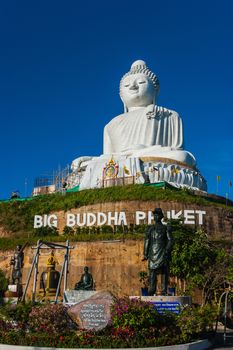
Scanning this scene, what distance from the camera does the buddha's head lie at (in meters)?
36.1

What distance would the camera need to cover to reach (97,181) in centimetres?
2936

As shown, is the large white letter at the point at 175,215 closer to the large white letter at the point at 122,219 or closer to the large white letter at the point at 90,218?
the large white letter at the point at 122,219

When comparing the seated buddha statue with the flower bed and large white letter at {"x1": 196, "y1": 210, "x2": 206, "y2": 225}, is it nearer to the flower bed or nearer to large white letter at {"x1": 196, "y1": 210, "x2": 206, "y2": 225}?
large white letter at {"x1": 196, "y1": 210, "x2": 206, "y2": 225}

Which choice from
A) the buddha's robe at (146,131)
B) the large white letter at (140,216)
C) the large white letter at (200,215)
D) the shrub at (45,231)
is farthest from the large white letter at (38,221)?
the buddha's robe at (146,131)

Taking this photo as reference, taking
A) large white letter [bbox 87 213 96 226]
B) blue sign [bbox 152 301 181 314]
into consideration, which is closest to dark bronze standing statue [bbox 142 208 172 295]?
blue sign [bbox 152 301 181 314]

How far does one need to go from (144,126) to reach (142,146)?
1.96 m

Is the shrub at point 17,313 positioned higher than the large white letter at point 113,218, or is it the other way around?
the large white letter at point 113,218

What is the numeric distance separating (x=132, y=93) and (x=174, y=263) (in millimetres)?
20351

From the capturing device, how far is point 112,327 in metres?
8.87

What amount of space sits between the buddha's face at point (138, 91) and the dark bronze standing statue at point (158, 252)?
2567 centimetres

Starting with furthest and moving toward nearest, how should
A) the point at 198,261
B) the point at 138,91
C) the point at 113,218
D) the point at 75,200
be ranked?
the point at 138,91, the point at 75,200, the point at 113,218, the point at 198,261

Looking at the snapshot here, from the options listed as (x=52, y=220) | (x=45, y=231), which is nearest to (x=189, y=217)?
(x=52, y=220)

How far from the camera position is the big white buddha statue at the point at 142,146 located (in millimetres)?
29031

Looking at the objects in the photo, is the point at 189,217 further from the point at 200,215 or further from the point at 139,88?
the point at 139,88
